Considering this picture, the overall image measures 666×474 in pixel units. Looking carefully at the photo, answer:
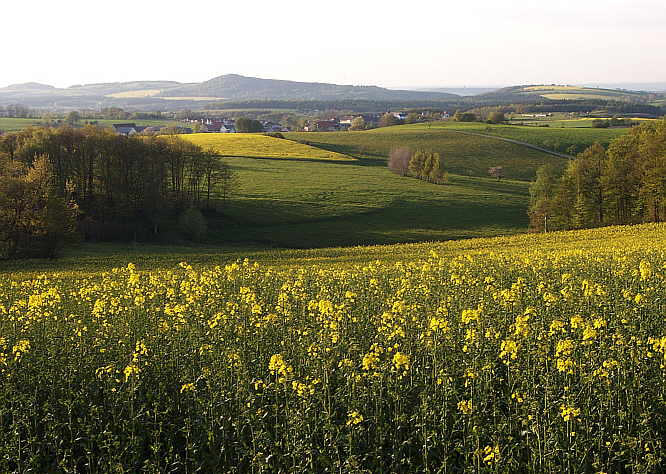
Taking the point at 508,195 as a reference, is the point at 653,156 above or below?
above

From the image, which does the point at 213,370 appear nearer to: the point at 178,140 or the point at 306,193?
the point at 178,140

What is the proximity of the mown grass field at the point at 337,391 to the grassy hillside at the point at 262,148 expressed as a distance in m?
88.8

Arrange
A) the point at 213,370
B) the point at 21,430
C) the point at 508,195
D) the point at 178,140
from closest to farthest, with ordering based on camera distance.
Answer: the point at 21,430 → the point at 213,370 → the point at 178,140 → the point at 508,195

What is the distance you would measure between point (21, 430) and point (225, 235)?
160ft

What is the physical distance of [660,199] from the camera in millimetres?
48688

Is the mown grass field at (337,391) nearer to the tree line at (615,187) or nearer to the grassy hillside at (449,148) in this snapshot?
the tree line at (615,187)

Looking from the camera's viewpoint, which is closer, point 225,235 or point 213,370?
point 213,370

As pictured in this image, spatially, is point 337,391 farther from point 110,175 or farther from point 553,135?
point 553,135

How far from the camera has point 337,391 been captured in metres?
8.90

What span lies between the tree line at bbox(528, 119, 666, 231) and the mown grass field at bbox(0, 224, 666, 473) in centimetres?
4029

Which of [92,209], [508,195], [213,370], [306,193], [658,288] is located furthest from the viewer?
[508,195]

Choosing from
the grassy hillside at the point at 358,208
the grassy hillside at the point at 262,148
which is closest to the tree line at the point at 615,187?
the grassy hillside at the point at 358,208

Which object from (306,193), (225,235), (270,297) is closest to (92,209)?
(225,235)

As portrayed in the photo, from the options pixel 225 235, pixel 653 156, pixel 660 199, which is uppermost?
pixel 653 156
